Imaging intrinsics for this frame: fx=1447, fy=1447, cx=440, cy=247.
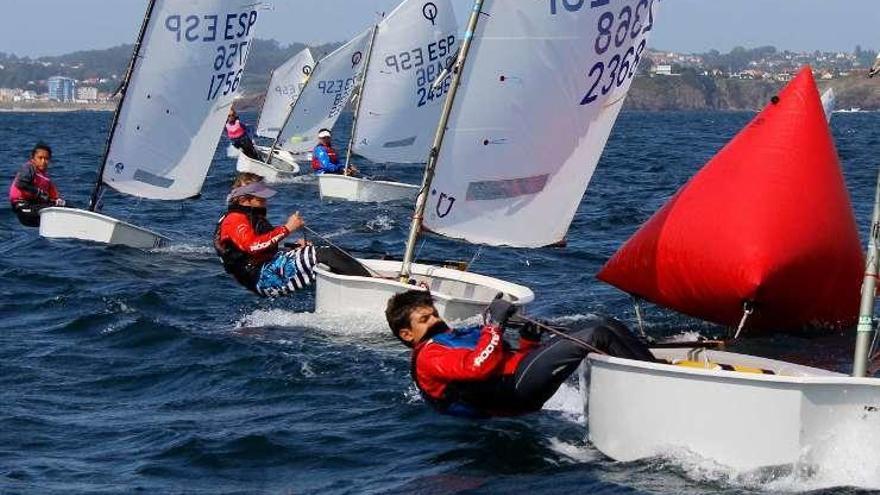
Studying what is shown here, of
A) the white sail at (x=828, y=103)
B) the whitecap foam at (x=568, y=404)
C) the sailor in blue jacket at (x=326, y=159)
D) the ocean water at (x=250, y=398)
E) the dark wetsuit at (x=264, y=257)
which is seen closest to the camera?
the ocean water at (x=250, y=398)

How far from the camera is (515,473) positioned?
284 inches

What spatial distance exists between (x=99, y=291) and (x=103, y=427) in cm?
513

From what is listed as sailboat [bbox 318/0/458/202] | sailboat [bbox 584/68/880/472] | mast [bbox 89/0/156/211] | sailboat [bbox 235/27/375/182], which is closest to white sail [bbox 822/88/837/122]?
sailboat [bbox 584/68/880/472]

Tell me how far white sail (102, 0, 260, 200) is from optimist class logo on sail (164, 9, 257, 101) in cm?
1

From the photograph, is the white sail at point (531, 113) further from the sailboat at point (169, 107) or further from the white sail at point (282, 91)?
the white sail at point (282, 91)

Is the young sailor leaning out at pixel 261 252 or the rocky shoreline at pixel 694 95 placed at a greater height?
the rocky shoreline at pixel 694 95

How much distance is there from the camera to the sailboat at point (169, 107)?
16.2m

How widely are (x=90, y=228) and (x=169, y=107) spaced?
187cm

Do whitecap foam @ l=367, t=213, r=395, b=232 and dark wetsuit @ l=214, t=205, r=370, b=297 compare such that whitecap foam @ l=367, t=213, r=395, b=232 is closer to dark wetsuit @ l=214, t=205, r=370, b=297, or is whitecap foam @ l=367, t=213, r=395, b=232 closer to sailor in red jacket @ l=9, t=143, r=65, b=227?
sailor in red jacket @ l=9, t=143, r=65, b=227

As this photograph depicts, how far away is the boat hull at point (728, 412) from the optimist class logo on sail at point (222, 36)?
10380mm

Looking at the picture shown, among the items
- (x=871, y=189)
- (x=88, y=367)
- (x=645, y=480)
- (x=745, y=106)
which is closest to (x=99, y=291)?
(x=88, y=367)

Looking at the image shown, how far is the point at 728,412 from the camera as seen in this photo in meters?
6.61

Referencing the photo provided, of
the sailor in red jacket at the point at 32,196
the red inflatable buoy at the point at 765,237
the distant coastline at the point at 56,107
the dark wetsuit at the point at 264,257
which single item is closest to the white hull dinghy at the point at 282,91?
the sailor in red jacket at the point at 32,196

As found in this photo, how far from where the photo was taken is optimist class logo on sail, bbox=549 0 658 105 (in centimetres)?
1068
